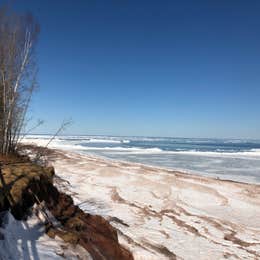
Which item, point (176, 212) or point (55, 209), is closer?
point (55, 209)

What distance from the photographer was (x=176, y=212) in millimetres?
6875

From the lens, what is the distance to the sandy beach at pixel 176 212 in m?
4.57

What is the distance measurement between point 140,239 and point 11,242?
10.2ft

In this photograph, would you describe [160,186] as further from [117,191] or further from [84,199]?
[84,199]

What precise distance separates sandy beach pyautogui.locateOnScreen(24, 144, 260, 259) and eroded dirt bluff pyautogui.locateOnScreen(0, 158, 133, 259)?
741 millimetres

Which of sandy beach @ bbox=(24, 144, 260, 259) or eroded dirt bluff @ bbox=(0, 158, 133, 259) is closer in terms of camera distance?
eroded dirt bluff @ bbox=(0, 158, 133, 259)

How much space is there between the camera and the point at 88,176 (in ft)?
38.4

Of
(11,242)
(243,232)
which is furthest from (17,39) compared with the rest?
(243,232)

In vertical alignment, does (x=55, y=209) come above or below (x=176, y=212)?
above

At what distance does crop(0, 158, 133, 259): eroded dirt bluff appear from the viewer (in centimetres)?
308

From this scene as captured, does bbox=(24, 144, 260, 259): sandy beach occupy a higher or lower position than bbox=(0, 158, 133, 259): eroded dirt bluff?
lower

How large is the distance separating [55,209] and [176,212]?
4370 mm

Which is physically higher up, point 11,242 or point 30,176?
point 30,176

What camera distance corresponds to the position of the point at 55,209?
3.91 meters
